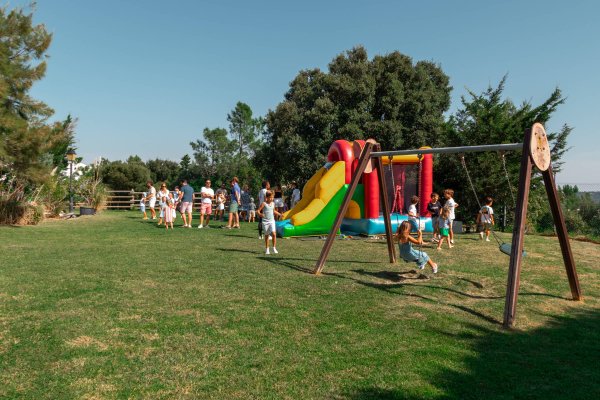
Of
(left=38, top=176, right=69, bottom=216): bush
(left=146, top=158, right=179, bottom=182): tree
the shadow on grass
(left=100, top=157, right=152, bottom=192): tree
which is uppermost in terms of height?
(left=146, top=158, right=179, bottom=182): tree

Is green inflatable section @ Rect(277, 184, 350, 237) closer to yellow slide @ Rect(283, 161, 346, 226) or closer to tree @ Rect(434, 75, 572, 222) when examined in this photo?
yellow slide @ Rect(283, 161, 346, 226)

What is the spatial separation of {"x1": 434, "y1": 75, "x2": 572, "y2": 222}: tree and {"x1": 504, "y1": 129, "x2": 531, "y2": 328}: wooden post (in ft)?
40.0

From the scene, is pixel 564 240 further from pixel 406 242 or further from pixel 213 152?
pixel 213 152

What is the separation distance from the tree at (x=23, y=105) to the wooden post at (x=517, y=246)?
15622 mm

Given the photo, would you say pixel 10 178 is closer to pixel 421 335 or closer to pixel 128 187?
pixel 421 335

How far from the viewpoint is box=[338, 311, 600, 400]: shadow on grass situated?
319 centimetres

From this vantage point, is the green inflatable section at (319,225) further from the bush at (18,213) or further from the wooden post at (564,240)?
the bush at (18,213)

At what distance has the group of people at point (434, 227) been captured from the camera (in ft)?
22.7

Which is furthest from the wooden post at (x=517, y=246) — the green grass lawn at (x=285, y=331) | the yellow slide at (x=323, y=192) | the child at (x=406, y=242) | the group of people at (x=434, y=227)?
the yellow slide at (x=323, y=192)

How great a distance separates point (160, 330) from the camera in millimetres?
4426

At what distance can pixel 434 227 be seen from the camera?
1210cm

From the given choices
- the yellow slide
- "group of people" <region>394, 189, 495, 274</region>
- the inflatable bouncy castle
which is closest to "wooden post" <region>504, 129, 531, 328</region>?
"group of people" <region>394, 189, 495, 274</region>

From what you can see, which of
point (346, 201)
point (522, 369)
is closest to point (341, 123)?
point (346, 201)

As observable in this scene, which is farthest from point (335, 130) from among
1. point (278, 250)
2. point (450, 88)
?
point (278, 250)
